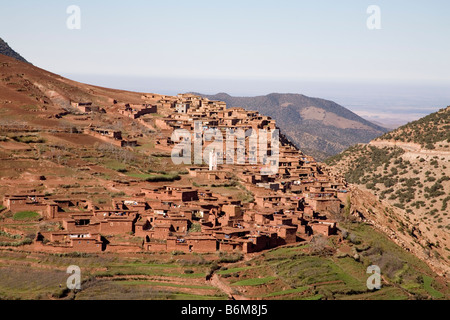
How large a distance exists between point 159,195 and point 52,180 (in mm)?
7215

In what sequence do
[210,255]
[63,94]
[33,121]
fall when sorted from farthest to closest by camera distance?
[63,94]
[33,121]
[210,255]

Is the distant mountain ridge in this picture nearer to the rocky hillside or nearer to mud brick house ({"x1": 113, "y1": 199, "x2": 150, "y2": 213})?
the rocky hillside

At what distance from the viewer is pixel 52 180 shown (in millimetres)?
41188

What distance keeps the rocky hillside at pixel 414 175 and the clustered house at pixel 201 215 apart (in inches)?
289

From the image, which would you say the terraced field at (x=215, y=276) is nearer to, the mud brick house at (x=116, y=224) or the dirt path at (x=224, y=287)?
the dirt path at (x=224, y=287)

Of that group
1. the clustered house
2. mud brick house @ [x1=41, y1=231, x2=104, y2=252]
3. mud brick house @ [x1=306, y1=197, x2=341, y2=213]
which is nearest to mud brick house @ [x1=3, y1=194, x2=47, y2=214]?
the clustered house

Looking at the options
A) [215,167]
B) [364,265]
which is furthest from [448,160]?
[364,265]

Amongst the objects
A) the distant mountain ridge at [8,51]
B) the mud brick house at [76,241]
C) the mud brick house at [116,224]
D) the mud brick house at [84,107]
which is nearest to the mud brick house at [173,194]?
the mud brick house at [116,224]

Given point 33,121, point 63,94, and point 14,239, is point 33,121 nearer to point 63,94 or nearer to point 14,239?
point 63,94

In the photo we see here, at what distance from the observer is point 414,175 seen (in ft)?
210

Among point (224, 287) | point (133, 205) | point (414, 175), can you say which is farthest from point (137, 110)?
point (224, 287)

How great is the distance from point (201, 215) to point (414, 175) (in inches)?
1328

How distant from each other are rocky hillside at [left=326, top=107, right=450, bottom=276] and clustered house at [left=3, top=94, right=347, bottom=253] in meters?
7.34
